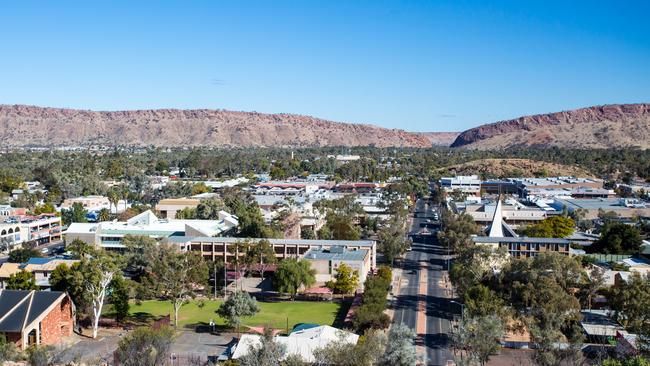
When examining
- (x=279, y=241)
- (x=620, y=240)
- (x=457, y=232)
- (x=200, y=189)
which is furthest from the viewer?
(x=200, y=189)

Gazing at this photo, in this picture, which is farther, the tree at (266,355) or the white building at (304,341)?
the white building at (304,341)

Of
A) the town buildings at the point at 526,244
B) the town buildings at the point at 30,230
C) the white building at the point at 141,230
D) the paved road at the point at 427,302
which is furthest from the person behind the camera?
the town buildings at the point at 30,230

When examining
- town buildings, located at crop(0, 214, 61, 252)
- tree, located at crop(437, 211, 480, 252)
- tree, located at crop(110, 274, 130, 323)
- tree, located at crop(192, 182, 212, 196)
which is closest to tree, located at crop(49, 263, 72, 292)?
tree, located at crop(110, 274, 130, 323)

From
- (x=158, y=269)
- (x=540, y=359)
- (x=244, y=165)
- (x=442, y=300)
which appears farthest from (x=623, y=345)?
(x=244, y=165)

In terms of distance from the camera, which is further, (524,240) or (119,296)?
(524,240)

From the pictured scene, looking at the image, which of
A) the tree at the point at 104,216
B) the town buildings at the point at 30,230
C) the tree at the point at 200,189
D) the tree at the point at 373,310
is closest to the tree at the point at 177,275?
the tree at the point at 373,310

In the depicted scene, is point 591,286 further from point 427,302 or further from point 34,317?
point 34,317

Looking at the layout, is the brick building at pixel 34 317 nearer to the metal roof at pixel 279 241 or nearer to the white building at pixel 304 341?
the white building at pixel 304 341

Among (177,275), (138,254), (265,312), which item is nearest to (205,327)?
(177,275)
